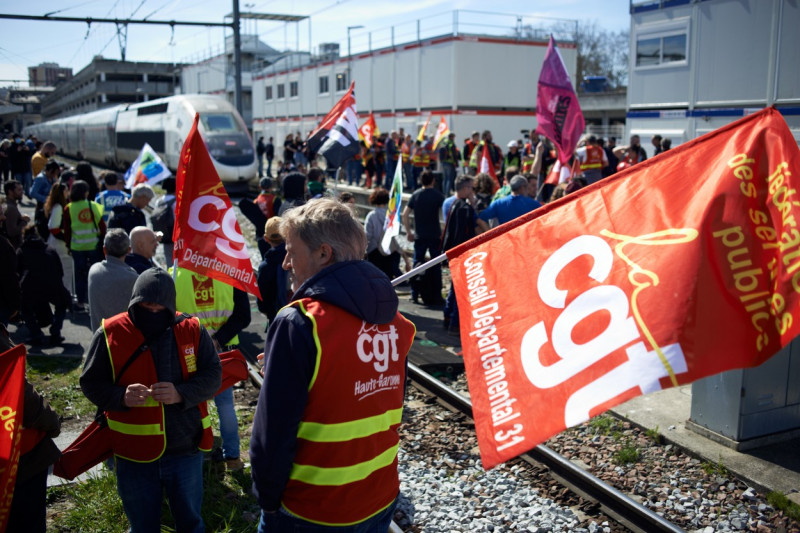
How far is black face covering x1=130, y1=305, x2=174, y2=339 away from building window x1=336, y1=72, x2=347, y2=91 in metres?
38.5

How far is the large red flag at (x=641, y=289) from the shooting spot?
214 centimetres

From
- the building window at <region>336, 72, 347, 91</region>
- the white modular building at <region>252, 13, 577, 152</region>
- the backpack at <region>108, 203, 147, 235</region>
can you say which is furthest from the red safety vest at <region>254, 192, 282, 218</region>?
the building window at <region>336, 72, 347, 91</region>

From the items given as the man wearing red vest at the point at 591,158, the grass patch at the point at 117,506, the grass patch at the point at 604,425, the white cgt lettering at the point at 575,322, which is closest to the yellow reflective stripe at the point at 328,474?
the white cgt lettering at the point at 575,322

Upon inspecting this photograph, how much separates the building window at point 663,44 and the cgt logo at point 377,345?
15660 mm

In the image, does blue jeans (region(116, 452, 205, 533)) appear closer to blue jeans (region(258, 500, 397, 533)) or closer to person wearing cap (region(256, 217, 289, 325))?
blue jeans (region(258, 500, 397, 533))

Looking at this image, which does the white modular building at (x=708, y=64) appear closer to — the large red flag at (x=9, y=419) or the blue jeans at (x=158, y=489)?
the blue jeans at (x=158, y=489)

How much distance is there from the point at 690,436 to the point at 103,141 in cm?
3716

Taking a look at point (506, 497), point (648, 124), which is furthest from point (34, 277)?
point (648, 124)

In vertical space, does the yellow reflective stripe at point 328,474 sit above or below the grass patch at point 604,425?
above

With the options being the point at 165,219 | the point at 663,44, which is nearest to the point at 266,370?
the point at 165,219

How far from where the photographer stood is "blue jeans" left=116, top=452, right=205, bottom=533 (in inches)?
142

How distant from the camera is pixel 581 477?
5102 millimetres

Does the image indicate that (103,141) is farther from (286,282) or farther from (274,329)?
(274,329)

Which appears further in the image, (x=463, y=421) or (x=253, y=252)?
(x=253, y=252)
